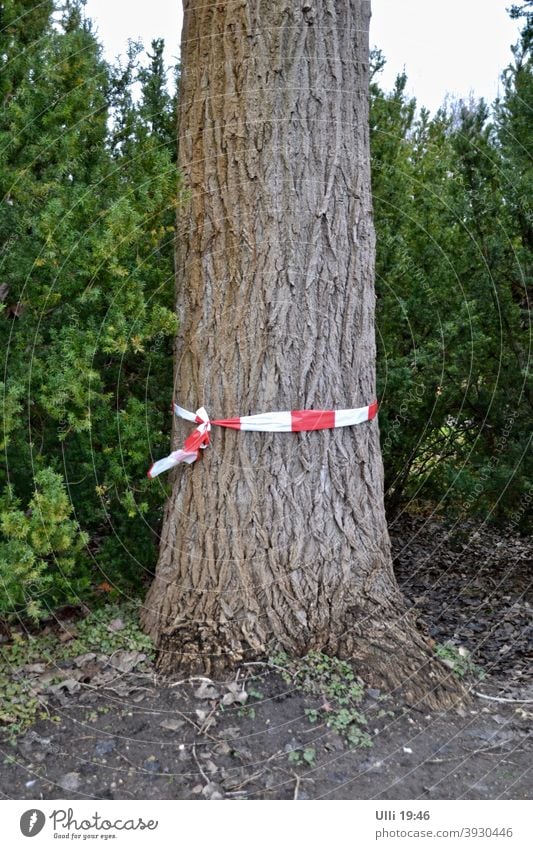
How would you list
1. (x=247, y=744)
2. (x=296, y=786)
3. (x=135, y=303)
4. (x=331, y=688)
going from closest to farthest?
(x=296, y=786) → (x=247, y=744) → (x=331, y=688) → (x=135, y=303)

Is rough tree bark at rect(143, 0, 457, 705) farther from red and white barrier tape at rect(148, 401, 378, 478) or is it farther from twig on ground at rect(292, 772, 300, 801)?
twig on ground at rect(292, 772, 300, 801)

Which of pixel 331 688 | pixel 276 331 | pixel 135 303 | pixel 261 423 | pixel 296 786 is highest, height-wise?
pixel 135 303

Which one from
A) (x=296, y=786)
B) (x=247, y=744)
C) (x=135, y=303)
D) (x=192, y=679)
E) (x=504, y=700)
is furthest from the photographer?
(x=504, y=700)

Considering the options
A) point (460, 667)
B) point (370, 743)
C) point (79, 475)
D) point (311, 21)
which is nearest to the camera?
point (370, 743)

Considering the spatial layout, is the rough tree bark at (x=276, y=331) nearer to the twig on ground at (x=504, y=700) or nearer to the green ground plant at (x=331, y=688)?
the green ground plant at (x=331, y=688)

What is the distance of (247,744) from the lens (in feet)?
10.1

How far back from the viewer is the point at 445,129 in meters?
5.71

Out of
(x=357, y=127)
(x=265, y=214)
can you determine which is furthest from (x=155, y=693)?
(x=357, y=127)

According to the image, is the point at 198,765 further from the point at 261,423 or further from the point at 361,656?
the point at 261,423

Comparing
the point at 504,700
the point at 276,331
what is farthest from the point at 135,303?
the point at 504,700

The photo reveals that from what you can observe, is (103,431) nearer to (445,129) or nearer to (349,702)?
(349,702)

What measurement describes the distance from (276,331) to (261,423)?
1.42 ft

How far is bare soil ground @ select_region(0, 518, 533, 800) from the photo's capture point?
293cm

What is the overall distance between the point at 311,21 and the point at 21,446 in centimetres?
246
